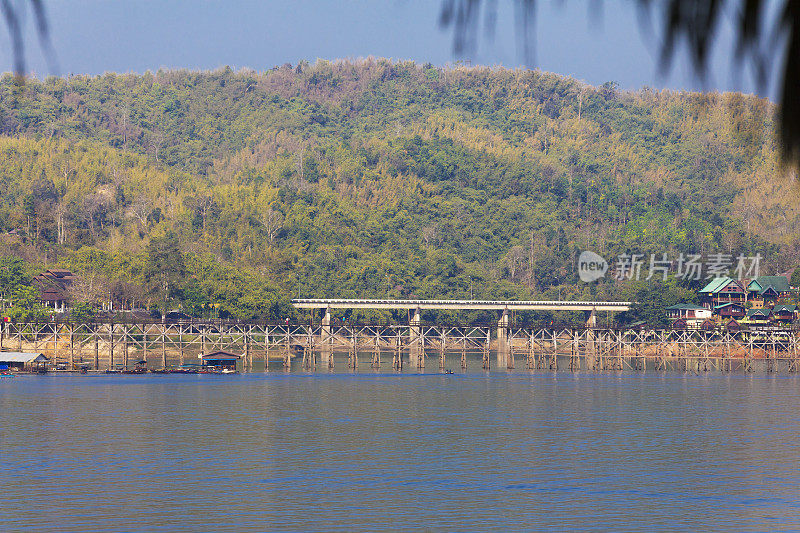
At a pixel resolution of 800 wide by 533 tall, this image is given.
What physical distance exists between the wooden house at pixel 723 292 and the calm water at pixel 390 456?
1589 inches

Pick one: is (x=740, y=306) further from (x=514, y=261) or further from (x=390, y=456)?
(x=390, y=456)

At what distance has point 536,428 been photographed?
65.8 meters

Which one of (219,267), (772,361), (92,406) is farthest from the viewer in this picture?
(219,267)

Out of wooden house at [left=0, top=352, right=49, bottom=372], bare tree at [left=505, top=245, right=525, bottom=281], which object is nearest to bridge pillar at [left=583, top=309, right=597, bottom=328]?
bare tree at [left=505, top=245, right=525, bottom=281]

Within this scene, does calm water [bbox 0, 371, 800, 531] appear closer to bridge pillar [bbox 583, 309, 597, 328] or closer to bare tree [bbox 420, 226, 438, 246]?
bridge pillar [bbox 583, 309, 597, 328]

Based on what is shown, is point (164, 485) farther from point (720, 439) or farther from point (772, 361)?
point (772, 361)

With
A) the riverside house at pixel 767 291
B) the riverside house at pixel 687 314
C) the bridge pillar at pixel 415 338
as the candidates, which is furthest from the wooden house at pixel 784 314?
the bridge pillar at pixel 415 338

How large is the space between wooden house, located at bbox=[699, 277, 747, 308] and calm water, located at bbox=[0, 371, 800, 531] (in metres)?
40.4

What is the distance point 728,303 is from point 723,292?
2.28 m

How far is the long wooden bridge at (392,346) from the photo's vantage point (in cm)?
9850

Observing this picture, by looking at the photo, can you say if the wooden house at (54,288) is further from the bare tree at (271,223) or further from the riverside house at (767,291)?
the riverside house at (767,291)

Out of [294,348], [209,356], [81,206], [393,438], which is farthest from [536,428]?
[81,206]

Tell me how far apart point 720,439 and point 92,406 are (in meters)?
46.5

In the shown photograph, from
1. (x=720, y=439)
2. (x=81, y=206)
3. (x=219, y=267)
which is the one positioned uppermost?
(x=81, y=206)
